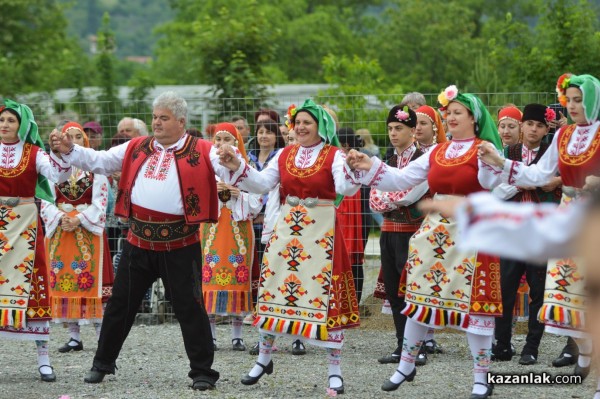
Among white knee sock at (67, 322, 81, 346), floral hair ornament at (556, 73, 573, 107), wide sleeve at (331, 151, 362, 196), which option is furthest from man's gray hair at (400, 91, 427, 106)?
white knee sock at (67, 322, 81, 346)

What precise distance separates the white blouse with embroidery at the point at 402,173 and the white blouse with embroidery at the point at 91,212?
2742mm

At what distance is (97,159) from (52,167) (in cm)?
31

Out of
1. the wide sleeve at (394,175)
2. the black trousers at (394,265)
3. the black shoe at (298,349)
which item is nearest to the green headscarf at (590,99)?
the wide sleeve at (394,175)

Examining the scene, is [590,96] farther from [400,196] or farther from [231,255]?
[231,255]

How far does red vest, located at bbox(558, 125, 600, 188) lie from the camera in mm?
6160

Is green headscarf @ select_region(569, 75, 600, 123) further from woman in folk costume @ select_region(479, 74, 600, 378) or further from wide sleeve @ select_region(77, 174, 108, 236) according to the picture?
wide sleeve @ select_region(77, 174, 108, 236)

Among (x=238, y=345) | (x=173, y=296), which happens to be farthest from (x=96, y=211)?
(x=173, y=296)

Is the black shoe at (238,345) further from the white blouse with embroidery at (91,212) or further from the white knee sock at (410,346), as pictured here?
the white knee sock at (410,346)

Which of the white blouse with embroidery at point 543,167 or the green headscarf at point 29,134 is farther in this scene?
the green headscarf at point 29,134

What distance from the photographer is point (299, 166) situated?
6.94m

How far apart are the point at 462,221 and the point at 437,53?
93.4ft

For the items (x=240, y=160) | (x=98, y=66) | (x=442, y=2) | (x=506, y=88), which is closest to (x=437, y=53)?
(x=442, y=2)

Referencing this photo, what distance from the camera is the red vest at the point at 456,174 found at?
256 inches

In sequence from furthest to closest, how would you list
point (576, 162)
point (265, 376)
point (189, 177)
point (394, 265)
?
point (394, 265) < point (265, 376) < point (189, 177) < point (576, 162)
